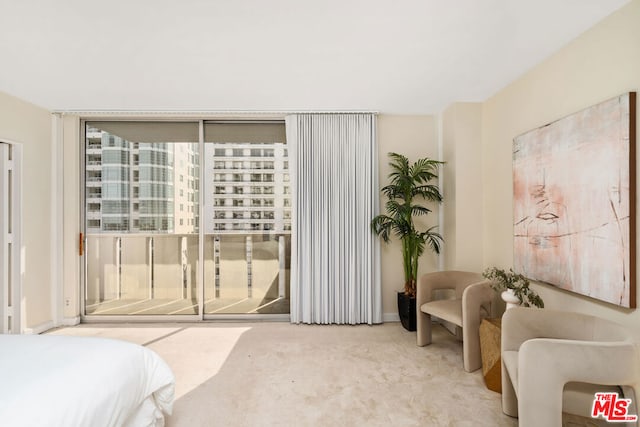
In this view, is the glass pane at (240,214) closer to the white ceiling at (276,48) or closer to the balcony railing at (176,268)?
the balcony railing at (176,268)

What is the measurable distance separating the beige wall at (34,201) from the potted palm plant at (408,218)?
146 inches

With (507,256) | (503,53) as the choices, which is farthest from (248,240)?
(503,53)

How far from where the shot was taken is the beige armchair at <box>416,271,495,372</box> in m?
2.70

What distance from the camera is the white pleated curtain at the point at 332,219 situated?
12.9 feet

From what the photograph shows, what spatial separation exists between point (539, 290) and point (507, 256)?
51 centimetres

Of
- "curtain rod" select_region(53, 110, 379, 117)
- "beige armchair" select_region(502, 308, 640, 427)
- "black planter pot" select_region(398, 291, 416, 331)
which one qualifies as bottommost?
"black planter pot" select_region(398, 291, 416, 331)

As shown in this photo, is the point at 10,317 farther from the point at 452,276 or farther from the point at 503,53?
the point at 503,53

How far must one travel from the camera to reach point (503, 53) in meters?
2.51

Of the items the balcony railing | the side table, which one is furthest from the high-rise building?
the side table

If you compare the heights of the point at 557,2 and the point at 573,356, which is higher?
the point at 557,2

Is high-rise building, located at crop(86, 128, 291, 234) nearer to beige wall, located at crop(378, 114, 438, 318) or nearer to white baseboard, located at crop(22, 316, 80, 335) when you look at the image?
white baseboard, located at crop(22, 316, 80, 335)

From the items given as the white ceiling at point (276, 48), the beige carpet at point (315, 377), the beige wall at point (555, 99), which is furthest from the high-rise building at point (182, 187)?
the beige wall at point (555, 99)

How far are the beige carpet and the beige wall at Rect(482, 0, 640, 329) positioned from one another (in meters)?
0.99

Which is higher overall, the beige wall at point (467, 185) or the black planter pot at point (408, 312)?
the beige wall at point (467, 185)
